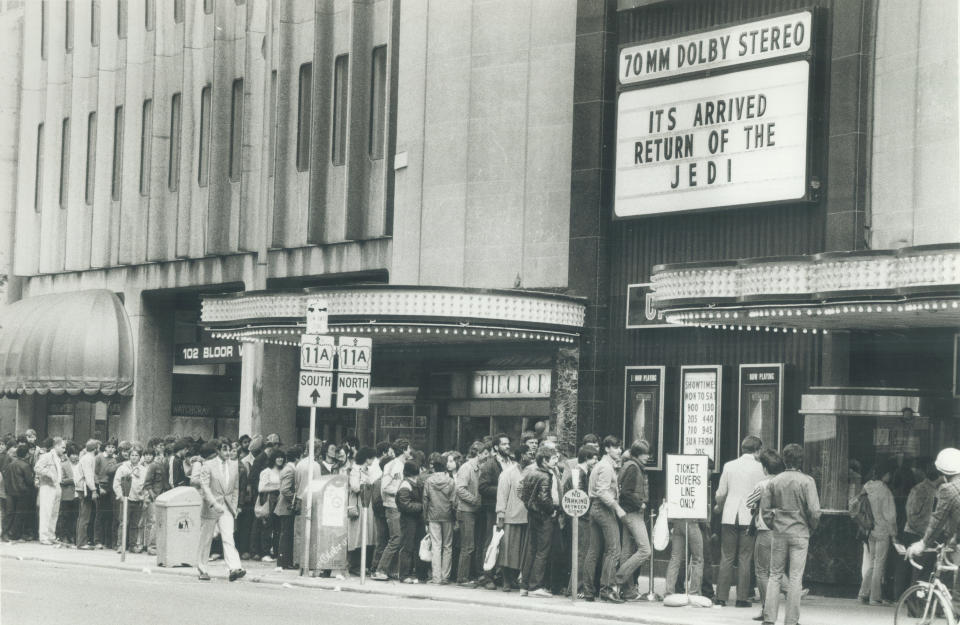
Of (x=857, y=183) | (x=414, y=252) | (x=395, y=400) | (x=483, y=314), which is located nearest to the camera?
(x=857, y=183)

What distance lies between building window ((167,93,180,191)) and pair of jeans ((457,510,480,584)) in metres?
17.9

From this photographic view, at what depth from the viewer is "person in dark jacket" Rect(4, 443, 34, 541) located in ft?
97.8

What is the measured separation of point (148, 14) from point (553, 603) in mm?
23741

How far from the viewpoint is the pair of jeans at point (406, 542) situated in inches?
873

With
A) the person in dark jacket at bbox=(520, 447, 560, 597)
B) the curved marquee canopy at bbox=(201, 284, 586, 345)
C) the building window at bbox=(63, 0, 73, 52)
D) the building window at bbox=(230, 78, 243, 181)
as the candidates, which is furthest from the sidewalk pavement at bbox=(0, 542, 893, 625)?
the building window at bbox=(63, 0, 73, 52)

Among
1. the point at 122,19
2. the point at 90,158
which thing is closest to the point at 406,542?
the point at 90,158

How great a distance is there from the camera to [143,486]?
26.9 meters

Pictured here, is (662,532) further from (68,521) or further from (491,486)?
(68,521)

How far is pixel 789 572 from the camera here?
1712cm

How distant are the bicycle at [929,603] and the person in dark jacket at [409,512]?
8.83 m

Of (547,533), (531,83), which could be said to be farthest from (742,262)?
(531,83)

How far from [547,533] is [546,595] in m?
0.82

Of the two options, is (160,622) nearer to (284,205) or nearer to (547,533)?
(547,533)

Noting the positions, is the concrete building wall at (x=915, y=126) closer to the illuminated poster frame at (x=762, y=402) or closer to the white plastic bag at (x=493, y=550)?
the illuminated poster frame at (x=762, y=402)
